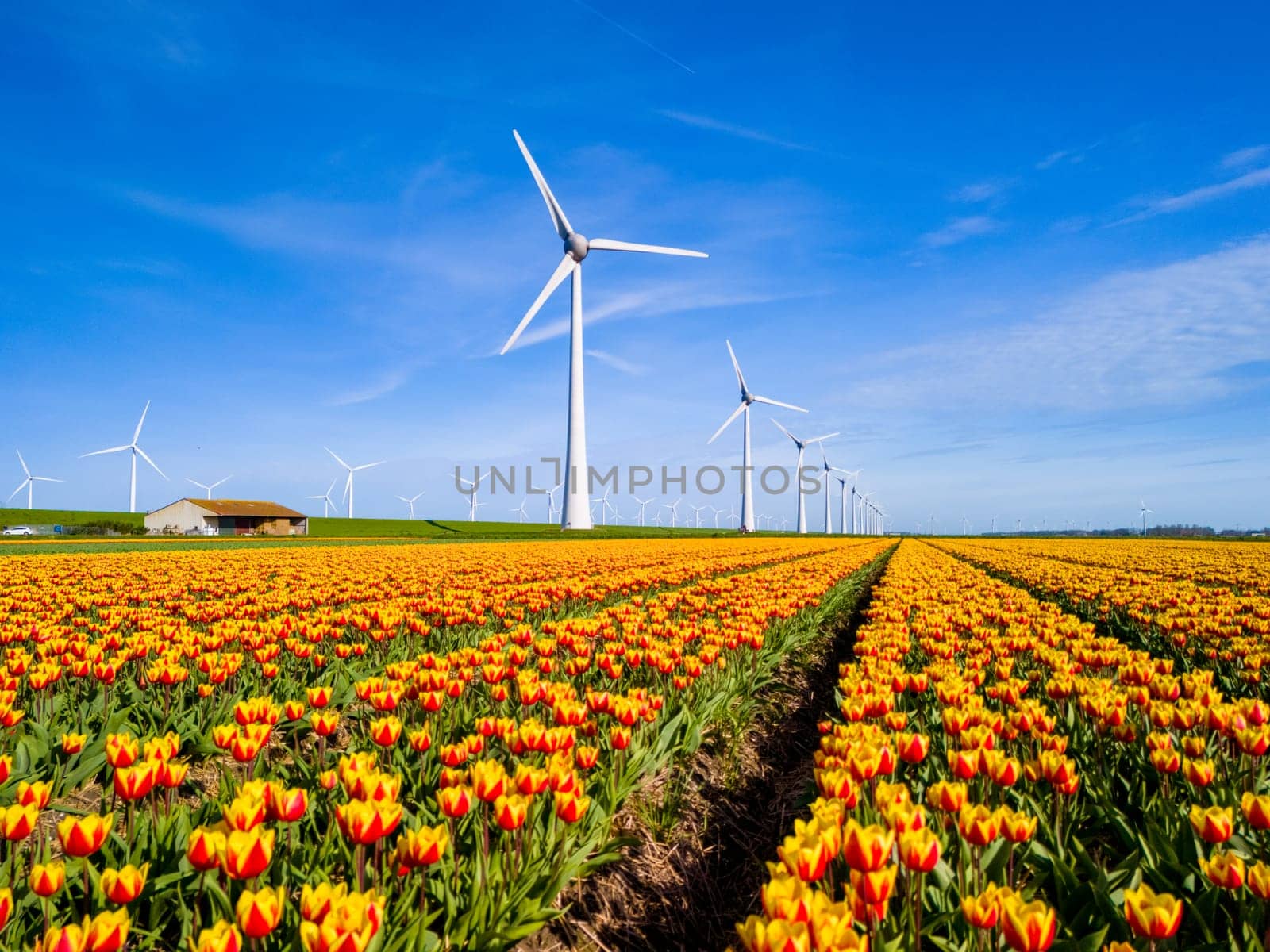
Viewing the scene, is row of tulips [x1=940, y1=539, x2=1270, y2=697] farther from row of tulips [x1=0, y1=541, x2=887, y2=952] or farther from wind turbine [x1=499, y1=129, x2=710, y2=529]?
wind turbine [x1=499, y1=129, x2=710, y2=529]

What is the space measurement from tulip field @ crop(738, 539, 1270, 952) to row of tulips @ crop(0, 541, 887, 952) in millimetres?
1330

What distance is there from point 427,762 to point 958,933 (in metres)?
3.41

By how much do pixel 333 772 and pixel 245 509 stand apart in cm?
10749

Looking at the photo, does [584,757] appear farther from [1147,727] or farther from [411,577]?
[411,577]

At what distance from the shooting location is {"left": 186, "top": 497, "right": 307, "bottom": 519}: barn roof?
94.8 metres

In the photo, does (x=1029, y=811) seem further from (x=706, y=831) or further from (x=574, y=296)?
(x=574, y=296)

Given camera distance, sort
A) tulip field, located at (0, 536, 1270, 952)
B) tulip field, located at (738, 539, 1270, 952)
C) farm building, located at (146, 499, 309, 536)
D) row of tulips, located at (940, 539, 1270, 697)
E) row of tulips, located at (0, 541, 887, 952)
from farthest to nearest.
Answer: farm building, located at (146, 499, 309, 536) < row of tulips, located at (940, 539, 1270, 697) < row of tulips, located at (0, 541, 887, 952) < tulip field, located at (0, 536, 1270, 952) < tulip field, located at (738, 539, 1270, 952)

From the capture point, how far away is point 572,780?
3.75m

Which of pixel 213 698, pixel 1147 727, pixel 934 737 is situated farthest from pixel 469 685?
pixel 1147 727

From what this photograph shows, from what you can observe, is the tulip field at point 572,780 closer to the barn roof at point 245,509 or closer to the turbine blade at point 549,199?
the turbine blade at point 549,199

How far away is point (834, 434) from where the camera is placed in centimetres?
11962

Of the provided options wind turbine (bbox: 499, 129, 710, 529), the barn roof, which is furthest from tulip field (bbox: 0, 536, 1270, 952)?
the barn roof

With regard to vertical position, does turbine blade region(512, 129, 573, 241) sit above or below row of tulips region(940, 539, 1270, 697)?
above

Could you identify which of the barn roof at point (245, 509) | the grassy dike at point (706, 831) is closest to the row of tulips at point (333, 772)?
the grassy dike at point (706, 831)
